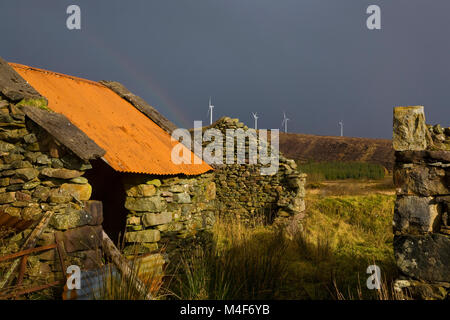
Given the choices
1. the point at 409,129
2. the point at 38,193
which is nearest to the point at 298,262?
the point at 409,129

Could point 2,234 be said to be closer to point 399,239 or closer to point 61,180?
point 61,180

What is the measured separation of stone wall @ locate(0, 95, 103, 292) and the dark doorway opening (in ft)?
8.17

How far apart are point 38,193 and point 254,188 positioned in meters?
8.58

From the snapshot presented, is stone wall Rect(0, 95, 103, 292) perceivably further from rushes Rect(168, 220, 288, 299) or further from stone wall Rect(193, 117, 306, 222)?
stone wall Rect(193, 117, 306, 222)

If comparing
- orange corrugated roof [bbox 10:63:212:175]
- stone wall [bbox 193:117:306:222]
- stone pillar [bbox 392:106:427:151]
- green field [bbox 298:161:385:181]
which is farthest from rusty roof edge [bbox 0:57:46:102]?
green field [bbox 298:161:385:181]

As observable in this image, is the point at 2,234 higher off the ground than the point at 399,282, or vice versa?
the point at 2,234

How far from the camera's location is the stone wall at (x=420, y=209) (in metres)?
3.47

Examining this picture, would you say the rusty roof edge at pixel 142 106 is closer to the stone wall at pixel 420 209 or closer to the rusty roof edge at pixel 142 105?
the rusty roof edge at pixel 142 105

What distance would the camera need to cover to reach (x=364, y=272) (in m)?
6.25

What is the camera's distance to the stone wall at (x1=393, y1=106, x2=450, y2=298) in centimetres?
347

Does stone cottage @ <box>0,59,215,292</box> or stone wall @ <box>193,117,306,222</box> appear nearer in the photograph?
stone cottage @ <box>0,59,215,292</box>
